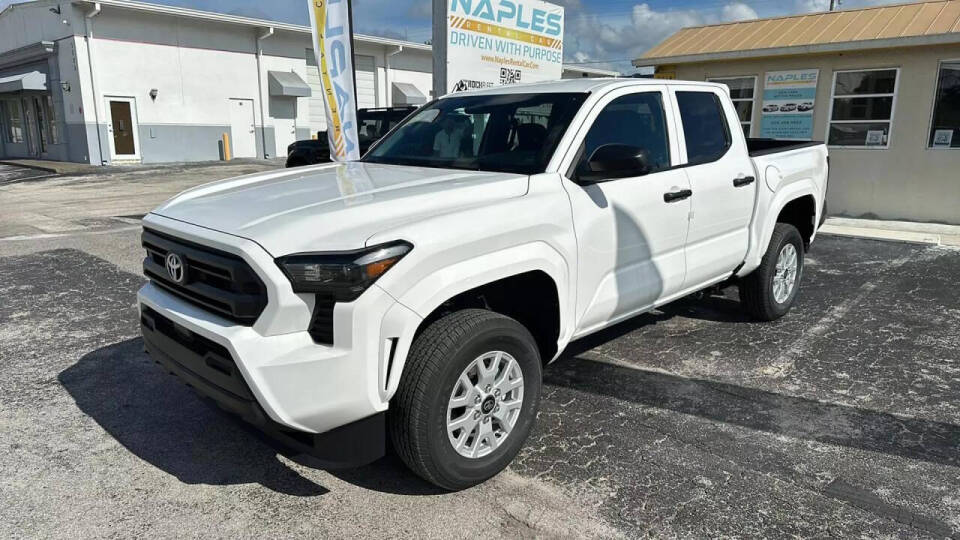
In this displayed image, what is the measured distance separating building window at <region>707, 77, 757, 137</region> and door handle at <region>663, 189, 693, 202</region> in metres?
8.88

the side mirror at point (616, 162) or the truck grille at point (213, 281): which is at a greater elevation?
the side mirror at point (616, 162)

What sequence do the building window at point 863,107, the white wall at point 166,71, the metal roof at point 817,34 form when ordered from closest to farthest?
the metal roof at point 817,34 → the building window at point 863,107 → the white wall at point 166,71

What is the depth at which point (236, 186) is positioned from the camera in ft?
12.2

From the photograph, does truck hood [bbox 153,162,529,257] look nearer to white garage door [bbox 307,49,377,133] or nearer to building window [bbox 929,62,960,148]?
building window [bbox 929,62,960,148]

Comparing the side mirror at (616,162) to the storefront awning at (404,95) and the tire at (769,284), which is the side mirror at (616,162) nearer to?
the tire at (769,284)

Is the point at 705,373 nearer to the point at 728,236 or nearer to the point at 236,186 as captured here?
the point at 728,236

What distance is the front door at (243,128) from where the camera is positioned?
1114 inches

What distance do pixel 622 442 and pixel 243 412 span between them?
1937mm

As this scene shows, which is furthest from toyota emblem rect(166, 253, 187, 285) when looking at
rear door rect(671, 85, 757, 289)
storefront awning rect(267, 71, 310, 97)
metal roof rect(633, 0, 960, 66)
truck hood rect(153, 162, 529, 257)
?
storefront awning rect(267, 71, 310, 97)

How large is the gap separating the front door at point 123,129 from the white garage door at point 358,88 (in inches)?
315

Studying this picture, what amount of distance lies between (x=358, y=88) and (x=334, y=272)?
32516 mm

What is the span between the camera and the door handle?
161 inches

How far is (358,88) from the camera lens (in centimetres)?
3331

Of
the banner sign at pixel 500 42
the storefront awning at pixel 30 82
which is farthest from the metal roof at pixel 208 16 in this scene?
the banner sign at pixel 500 42
